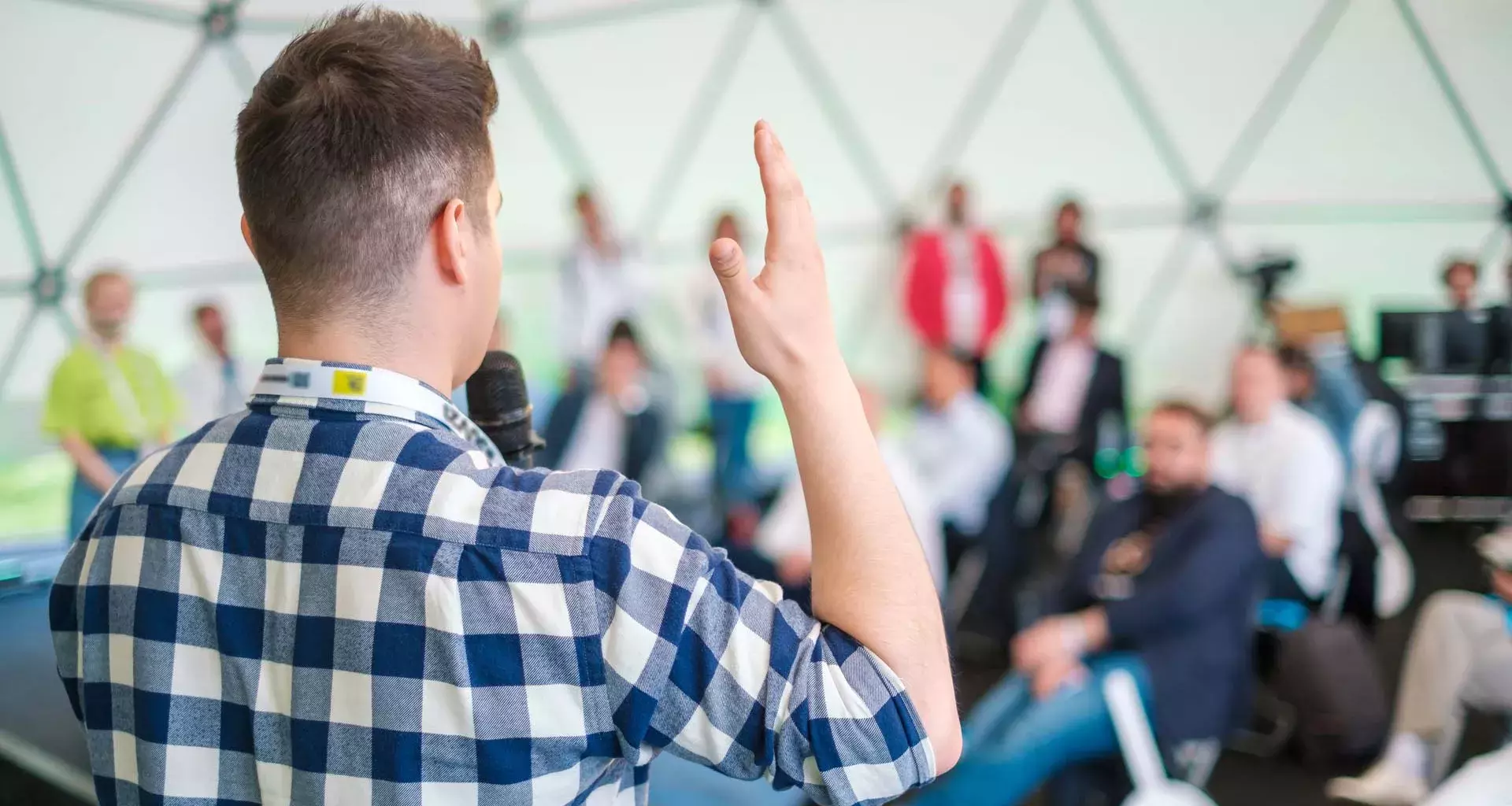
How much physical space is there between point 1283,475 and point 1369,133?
172 cm

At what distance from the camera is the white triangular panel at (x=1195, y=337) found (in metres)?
5.79

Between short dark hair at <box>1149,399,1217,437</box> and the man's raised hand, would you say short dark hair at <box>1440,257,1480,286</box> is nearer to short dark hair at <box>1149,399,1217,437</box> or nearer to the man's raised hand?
short dark hair at <box>1149,399,1217,437</box>

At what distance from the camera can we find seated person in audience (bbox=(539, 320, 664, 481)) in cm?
482

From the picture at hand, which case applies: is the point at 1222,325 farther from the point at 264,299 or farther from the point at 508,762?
the point at 508,762

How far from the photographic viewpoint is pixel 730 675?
73 centimetres

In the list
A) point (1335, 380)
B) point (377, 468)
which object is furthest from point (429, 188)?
point (1335, 380)

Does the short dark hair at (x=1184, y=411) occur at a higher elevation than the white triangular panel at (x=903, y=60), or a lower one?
lower

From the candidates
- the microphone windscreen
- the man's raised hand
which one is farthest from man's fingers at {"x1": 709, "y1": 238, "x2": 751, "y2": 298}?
the microphone windscreen

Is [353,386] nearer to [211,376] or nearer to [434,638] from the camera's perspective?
[434,638]

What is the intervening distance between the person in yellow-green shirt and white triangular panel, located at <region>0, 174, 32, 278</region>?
2.84 ft

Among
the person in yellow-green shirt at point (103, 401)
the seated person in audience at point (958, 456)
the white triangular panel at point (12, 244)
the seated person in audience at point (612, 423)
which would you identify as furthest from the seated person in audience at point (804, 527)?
the white triangular panel at point (12, 244)

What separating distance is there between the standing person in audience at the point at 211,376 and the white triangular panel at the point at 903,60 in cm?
352

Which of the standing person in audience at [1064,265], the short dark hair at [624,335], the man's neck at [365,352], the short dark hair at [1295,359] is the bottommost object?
the man's neck at [365,352]

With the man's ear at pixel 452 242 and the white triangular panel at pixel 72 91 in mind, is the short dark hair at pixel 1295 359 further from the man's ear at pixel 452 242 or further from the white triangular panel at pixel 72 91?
the white triangular panel at pixel 72 91
